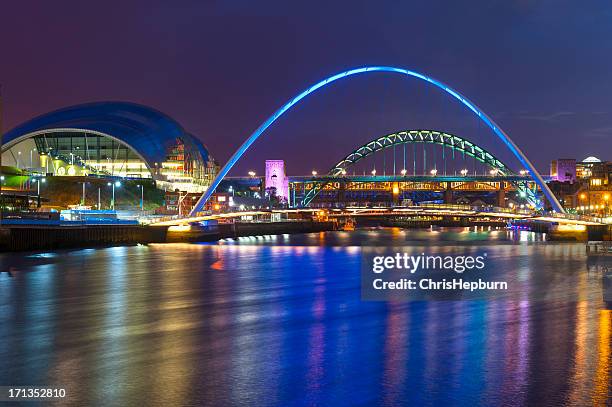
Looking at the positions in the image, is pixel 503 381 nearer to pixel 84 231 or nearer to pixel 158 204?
pixel 84 231

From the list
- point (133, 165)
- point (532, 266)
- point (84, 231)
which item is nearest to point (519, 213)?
point (532, 266)

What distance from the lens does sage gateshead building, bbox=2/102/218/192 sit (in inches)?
4348

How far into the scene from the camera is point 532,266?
171 feet

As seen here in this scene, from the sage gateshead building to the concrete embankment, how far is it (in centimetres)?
2297

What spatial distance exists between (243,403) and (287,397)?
1137 mm

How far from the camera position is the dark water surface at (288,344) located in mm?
18219

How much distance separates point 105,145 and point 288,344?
10184 cm

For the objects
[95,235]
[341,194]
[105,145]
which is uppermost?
[105,145]

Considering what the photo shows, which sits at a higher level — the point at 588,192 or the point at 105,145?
the point at 105,145

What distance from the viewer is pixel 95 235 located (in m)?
68.9
